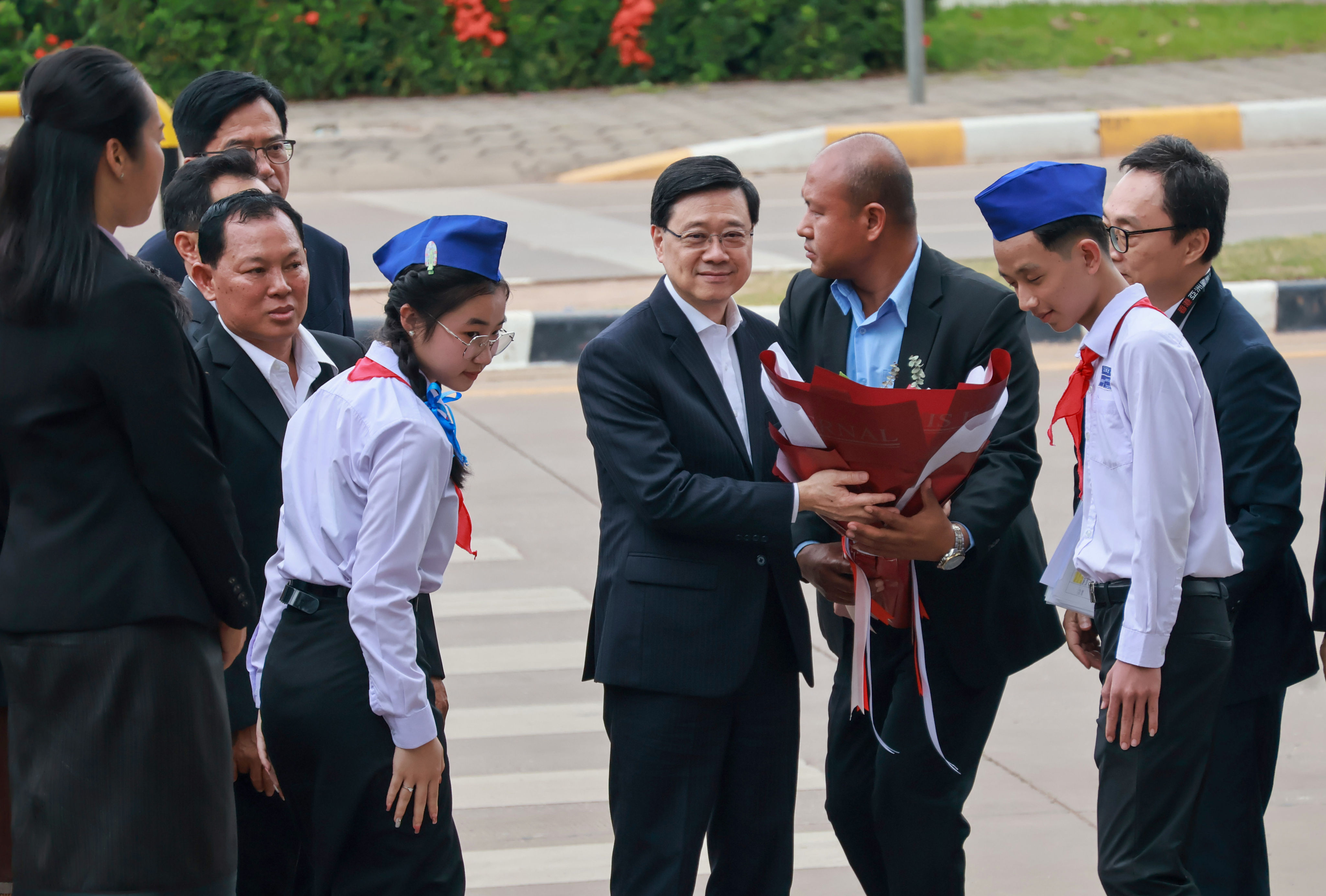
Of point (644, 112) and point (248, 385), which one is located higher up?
point (248, 385)

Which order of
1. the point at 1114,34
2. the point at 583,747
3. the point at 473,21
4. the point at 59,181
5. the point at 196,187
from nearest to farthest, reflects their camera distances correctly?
the point at 59,181
the point at 196,187
the point at 583,747
the point at 473,21
the point at 1114,34

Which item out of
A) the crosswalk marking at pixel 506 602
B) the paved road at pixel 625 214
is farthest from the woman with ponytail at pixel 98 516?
the paved road at pixel 625 214

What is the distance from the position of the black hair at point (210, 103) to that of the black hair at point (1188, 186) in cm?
213

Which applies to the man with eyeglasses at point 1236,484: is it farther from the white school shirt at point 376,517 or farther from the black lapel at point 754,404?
the white school shirt at point 376,517

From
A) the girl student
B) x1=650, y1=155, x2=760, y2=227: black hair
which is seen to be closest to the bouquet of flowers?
x1=650, y1=155, x2=760, y2=227: black hair

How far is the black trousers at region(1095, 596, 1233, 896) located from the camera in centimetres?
275

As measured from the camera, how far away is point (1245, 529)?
9.96 ft

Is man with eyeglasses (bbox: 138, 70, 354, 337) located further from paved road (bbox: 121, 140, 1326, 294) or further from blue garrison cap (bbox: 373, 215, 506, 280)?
paved road (bbox: 121, 140, 1326, 294)

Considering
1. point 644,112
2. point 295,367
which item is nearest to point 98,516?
point 295,367

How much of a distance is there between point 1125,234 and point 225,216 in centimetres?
177

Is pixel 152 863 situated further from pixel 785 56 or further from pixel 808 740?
pixel 785 56

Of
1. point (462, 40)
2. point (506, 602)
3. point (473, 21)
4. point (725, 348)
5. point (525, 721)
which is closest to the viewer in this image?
point (725, 348)

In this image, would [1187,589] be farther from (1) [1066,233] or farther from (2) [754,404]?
(2) [754,404]

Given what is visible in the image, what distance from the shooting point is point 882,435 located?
9.08 feet
